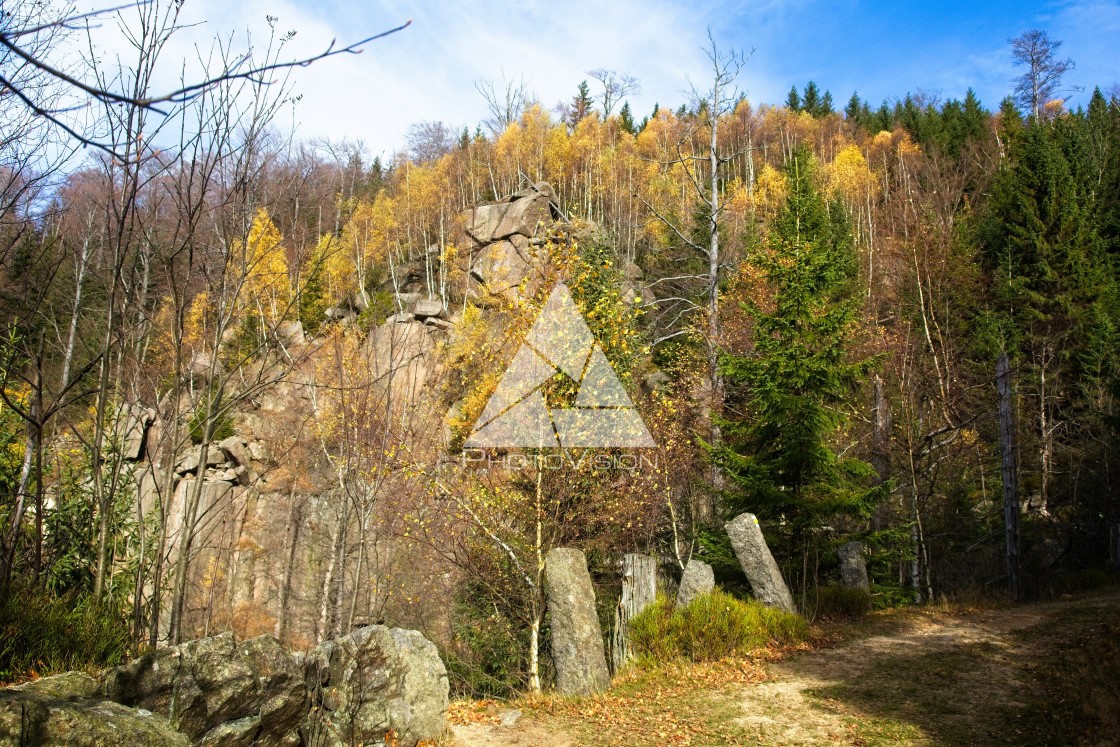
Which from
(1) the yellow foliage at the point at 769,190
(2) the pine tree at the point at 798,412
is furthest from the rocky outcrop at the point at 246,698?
(1) the yellow foliage at the point at 769,190

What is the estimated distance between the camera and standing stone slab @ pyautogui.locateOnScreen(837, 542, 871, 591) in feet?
35.1

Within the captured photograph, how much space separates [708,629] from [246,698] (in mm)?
5401

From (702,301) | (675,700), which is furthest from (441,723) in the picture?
(702,301)

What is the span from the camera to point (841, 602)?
10156mm

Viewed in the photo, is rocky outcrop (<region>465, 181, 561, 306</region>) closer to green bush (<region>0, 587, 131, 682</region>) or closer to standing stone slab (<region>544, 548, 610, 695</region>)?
standing stone slab (<region>544, 548, 610, 695</region>)

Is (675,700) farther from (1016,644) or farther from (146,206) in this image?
(146,206)

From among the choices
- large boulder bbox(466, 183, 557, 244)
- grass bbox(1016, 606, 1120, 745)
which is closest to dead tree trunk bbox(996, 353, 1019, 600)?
grass bbox(1016, 606, 1120, 745)

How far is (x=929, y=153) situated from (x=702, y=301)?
2721cm

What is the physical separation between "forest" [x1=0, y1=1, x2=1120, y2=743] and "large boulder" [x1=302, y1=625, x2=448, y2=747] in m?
1.60

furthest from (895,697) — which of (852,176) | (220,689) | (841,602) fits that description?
(852,176)

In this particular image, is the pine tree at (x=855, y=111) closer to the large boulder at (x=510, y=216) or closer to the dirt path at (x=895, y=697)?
the large boulder at (x=510, y=216)

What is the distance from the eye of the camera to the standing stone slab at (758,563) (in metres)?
9.23

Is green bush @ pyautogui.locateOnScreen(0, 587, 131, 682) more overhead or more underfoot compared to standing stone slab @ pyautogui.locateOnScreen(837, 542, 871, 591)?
more overhead

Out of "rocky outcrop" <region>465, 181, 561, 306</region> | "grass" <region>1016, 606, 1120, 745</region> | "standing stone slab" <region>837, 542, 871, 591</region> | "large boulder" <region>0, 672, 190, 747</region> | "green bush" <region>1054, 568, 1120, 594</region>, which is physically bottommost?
"green bush" <region>1054, 568, 1120, 594</region>
